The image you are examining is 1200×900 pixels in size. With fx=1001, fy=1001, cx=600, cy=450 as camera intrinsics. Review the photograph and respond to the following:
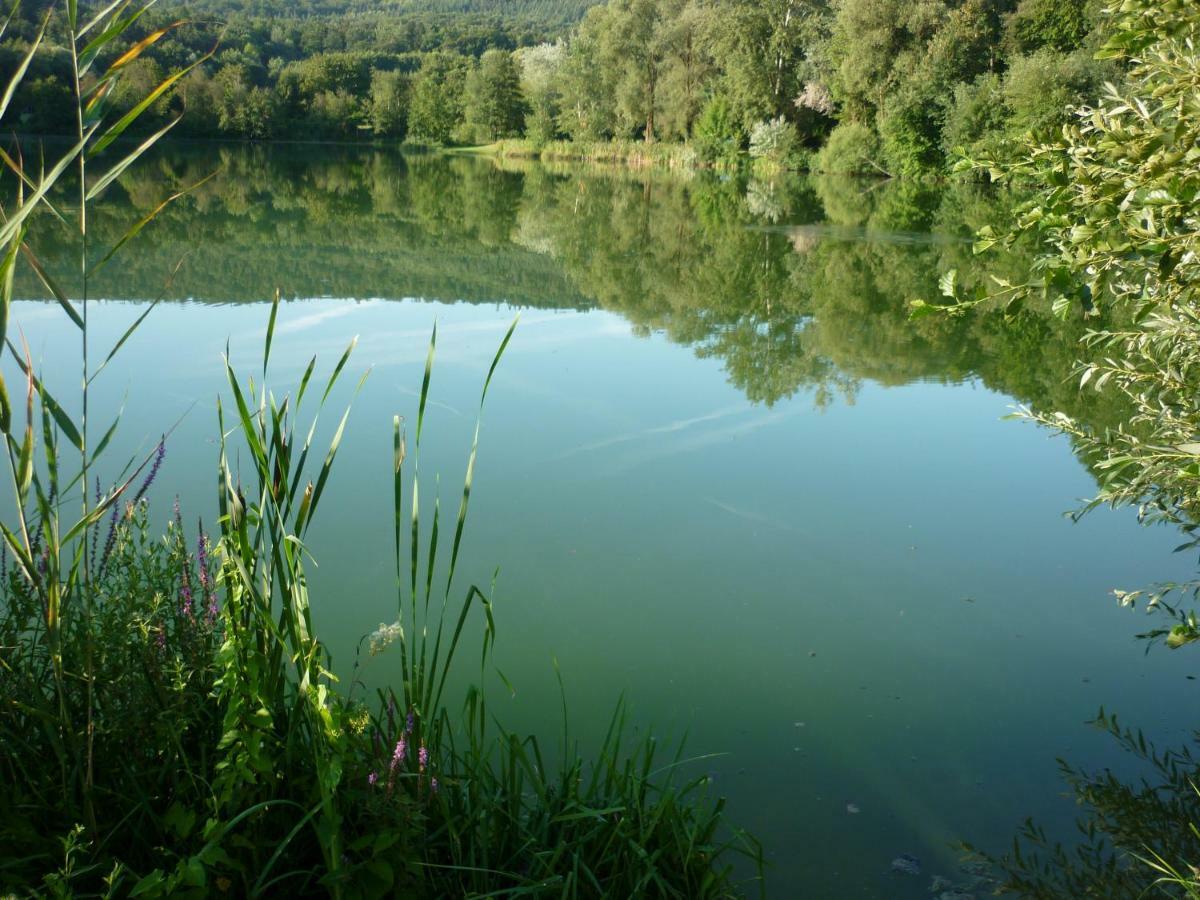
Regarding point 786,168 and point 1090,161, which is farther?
point 786,168

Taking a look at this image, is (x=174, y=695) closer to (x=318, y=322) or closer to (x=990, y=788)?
(x=990, y=788)

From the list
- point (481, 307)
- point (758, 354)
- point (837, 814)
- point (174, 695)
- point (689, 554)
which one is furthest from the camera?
point (481, 307)

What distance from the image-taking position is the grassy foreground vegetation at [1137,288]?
1.61 m

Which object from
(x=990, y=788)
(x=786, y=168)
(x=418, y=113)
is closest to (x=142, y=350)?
(x=990, y=788)

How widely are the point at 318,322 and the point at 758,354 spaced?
309 centimetres

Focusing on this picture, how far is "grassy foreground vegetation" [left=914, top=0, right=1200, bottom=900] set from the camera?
161cm

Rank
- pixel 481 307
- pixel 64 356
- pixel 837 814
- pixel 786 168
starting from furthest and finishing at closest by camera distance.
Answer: pixel 786 168 → pixel 481 307 → pixel 64 356 → pixel 837 814

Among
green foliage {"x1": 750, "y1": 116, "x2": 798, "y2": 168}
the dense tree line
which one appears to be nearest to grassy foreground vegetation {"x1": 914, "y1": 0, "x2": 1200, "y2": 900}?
the dense tree line

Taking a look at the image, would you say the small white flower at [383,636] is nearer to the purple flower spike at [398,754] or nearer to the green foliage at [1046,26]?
the purple flower spike at [398,754]

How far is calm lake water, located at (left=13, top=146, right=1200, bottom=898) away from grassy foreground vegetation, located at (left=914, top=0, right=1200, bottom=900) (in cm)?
12

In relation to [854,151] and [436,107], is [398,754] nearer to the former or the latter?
[854,151]

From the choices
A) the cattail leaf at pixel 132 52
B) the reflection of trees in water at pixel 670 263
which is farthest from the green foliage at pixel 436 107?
the cattail leaf at pixel 132 52

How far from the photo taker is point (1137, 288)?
83.5 inches

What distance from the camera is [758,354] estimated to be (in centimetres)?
667
